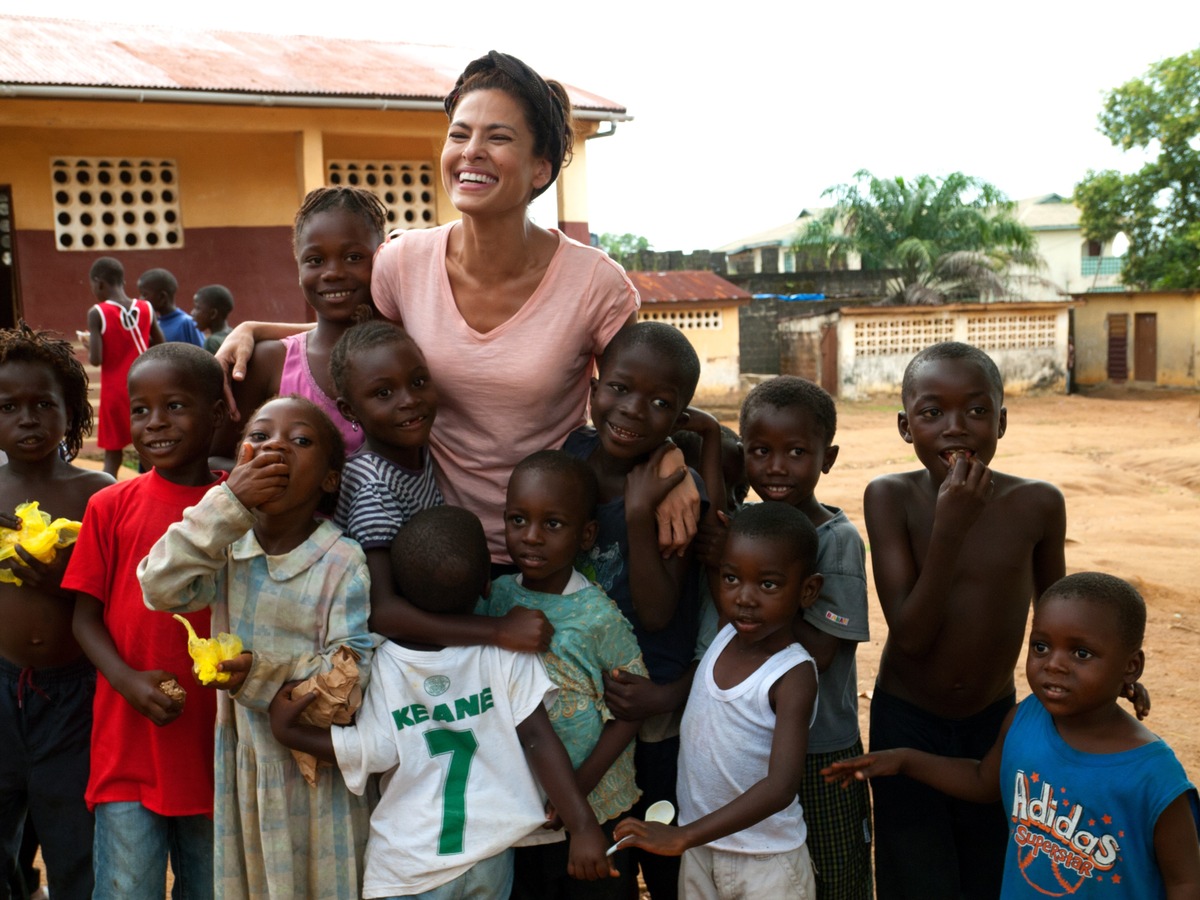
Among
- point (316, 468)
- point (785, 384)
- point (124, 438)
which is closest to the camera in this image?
point (316, 468)

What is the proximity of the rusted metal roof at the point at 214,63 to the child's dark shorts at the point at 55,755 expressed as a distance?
25.2 feet

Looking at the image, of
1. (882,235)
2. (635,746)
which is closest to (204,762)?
(635,746)

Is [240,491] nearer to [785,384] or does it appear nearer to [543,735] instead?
[543,735]

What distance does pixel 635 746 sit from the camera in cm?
243

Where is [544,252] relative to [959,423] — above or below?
above

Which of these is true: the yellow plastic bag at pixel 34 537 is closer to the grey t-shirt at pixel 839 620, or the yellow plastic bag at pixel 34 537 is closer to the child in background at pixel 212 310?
the grey t-shirt at pixel 839 620

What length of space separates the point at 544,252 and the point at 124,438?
586 cm

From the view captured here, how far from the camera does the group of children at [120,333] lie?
742cm

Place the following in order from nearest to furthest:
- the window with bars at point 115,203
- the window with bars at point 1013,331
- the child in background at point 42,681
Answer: the child in background at point 42,681, the window with bars at point 115,203, the window with bars at point 1013,331

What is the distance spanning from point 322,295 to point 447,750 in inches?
45.0

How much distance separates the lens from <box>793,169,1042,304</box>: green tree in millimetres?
22516

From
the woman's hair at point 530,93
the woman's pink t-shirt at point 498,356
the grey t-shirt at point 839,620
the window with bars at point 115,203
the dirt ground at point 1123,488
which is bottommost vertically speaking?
the dirt ground at point 1123,488

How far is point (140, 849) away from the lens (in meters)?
2.29

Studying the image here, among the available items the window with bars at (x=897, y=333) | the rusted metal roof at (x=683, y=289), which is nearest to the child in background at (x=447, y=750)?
the rusted metal roof at (x=683, y=289)
